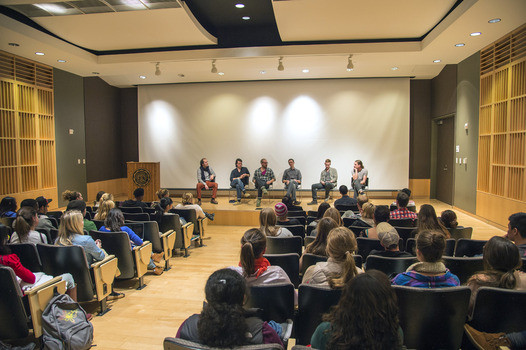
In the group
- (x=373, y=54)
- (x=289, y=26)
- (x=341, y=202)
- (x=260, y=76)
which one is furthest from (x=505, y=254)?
(x=260, y=76)

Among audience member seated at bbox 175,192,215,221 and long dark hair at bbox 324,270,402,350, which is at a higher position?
long dark hair at bbox 324,270,402,350

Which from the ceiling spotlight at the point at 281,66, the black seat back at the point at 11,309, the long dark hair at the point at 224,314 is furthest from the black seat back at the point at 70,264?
the ceiling spotlight at the point at 281,66

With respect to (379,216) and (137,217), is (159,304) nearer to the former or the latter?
(137,217)

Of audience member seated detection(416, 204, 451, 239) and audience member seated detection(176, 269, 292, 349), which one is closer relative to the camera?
audience member seated detection(176, 269, 292, 349)

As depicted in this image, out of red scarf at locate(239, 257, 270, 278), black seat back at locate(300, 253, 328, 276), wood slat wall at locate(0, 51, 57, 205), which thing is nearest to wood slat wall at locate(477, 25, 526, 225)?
black seat back at locate(300, 253, 328, 276)

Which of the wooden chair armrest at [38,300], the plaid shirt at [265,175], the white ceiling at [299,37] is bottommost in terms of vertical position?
the wooden chair armrest at [38,300]

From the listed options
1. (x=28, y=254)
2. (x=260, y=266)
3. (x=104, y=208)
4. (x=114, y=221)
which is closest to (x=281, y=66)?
(x=104, y=208)

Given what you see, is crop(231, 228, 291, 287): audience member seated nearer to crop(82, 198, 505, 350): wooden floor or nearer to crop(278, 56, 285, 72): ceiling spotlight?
crop(82, 198, 505, 350): wooden floor

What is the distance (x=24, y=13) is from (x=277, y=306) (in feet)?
22.1

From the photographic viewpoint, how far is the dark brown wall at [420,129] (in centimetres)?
1073

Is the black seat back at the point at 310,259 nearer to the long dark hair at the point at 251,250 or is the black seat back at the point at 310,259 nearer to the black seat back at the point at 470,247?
the long dark hair at the point at 251,250

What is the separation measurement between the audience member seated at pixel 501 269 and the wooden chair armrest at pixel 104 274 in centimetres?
311

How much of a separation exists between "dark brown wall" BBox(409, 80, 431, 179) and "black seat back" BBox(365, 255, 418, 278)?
8759mm

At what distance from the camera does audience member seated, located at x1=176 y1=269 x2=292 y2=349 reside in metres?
1.45
